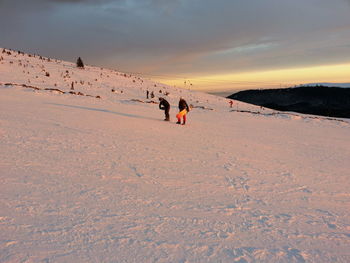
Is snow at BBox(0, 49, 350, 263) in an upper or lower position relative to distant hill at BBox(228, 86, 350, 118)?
lower

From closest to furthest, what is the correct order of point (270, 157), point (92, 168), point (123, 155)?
point (92, 168)
point (123, 155)
point (270, 157)

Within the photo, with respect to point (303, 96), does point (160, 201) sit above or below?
below

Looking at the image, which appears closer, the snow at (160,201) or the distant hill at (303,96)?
the snow at (160,201)

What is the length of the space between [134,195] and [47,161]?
252 centimetres

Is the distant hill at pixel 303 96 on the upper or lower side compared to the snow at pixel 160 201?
upper

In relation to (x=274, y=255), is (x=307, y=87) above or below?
above

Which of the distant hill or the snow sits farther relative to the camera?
the distant hill

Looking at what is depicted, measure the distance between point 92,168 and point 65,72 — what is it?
28920 millimetres

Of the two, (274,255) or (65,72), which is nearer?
(274,255)

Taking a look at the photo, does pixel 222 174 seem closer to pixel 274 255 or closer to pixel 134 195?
pixel 134 195

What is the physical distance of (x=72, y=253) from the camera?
279 cm

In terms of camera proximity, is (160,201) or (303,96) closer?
(160,201)

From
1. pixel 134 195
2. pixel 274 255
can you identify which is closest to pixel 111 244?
pixel 134 195

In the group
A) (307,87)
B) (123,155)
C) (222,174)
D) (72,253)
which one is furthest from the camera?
(307,87)
